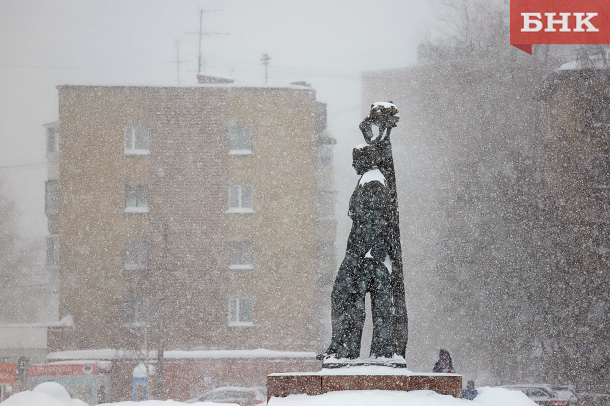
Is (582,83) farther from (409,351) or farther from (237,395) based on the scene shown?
(237,395)

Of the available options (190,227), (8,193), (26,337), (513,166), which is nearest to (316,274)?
(190,227)

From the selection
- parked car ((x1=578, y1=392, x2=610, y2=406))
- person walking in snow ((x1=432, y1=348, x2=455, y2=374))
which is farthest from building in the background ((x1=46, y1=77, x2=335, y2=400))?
person walking in snow ((x1=432, y1=348, x2=455, y2=374))

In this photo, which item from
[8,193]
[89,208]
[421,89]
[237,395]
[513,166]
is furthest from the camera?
[8,193]

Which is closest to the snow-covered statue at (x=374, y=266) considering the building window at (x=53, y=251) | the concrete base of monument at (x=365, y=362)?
the concrete base of monument at (x=365, y=362)

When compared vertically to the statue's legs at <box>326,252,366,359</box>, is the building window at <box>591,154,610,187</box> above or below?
above

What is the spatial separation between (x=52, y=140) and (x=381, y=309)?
3162 cm

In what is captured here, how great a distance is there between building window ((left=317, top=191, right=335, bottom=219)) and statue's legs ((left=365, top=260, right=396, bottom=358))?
28.8m

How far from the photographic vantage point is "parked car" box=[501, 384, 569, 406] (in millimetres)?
24156

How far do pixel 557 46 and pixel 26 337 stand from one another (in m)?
23.9

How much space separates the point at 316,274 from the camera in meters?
35.3

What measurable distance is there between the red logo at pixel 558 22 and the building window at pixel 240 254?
42.4ft

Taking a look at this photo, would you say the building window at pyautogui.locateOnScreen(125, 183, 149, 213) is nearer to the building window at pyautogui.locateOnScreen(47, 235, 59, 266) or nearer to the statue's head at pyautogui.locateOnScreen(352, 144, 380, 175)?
the building window at pyautogui.locateOnScreen(47, 235, 59, 266)

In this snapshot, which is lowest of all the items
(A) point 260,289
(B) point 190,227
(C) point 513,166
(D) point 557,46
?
(A) point 260,289

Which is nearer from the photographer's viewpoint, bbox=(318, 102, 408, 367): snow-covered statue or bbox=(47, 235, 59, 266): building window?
bbox=(318, 102, 408, 367): snow-covered statue
